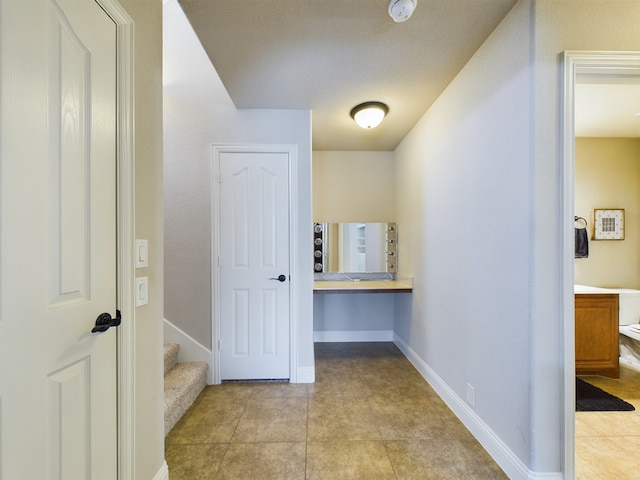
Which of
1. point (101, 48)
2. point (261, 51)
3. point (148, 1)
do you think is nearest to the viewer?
point (101, 48)

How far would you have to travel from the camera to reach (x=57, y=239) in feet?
2.97

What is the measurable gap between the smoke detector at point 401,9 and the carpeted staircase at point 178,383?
2.66 metres

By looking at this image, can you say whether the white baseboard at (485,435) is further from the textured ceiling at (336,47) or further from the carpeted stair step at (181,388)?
the textured ceiling at (336,47)

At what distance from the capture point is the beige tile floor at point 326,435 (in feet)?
5.22

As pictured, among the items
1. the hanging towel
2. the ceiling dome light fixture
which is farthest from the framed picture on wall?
the ceiling dome light fixture

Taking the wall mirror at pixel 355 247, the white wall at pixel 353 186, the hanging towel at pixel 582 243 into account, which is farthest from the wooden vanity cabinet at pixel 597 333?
the white wall at pixel 353 186

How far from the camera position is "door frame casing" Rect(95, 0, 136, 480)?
116 cm

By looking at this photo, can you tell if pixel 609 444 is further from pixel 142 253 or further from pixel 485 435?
pixel 142 253

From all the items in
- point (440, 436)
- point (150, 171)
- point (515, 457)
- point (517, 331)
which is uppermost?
point (150, 171)

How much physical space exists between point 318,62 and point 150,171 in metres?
1.31

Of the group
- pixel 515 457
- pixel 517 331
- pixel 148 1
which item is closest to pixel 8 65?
pixel 148 1

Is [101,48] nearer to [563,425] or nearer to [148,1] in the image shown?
[148,1]

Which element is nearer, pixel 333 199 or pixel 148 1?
pixel 148 1

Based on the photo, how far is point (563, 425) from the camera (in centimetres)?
137
